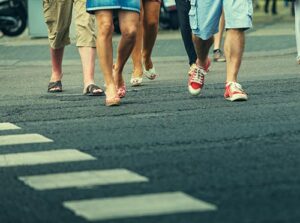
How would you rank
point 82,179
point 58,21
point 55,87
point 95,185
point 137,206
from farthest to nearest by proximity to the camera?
1. point 55,87
2. point 58,21
3. point 82,179
4. point 95,185
5. point 137,206

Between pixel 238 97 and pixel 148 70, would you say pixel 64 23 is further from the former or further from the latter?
pixel 238 97

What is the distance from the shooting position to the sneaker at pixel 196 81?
11.6 meters

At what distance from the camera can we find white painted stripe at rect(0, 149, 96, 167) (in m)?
7.71

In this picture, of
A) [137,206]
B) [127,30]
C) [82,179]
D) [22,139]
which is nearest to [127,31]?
[127,30]

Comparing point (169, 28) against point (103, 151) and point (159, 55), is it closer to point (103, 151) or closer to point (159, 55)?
point (159, 55)

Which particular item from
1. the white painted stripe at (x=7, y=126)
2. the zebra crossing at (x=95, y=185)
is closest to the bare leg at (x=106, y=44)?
the white painted stripe at (x=7, y=126)

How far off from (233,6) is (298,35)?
434cm

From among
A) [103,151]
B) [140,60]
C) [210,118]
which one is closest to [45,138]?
[103,151]

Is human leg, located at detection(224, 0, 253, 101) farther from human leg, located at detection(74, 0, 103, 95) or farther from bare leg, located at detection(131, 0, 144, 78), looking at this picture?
bare leg, located at detection(131, 0, 144, 78)

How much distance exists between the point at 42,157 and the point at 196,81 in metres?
3.95

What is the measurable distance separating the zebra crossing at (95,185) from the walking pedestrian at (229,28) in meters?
2.74

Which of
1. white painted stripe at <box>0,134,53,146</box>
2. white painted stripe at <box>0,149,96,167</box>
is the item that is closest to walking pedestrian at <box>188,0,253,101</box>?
white painted stripe at <box>0,134,53,146</box>

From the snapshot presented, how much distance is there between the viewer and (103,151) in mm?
8047

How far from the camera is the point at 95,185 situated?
6.77 meters
